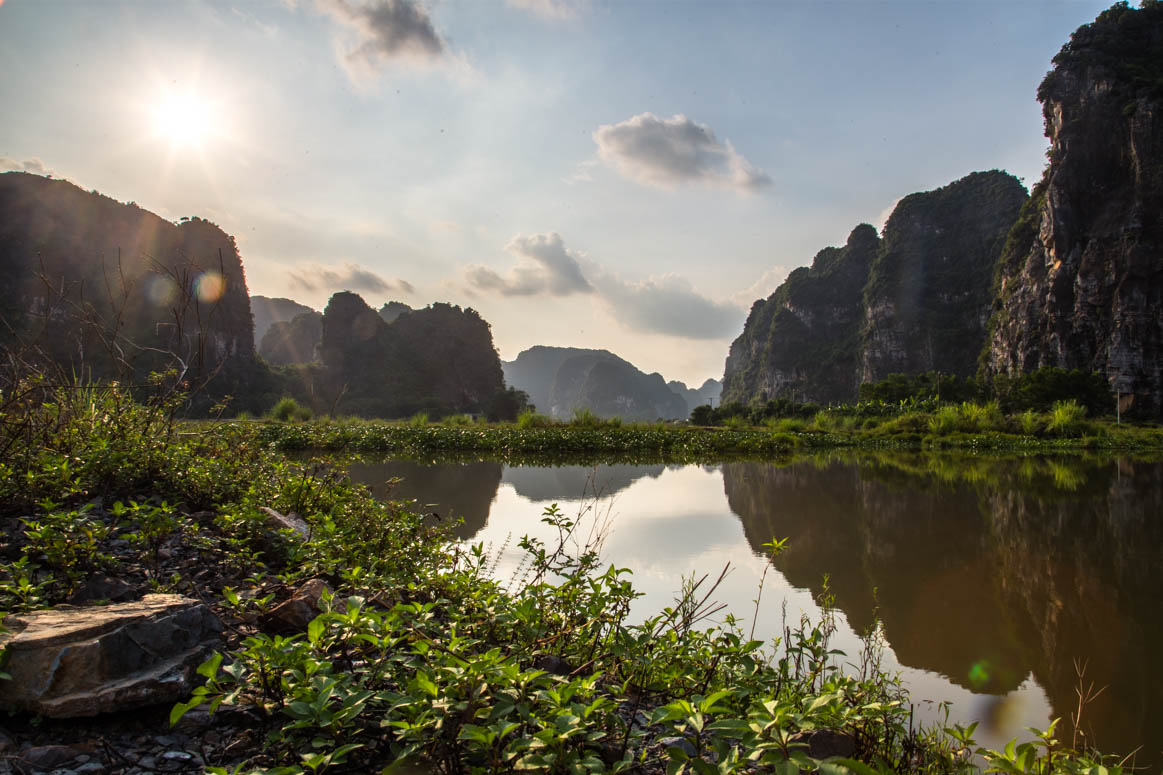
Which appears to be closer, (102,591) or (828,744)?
(828,744)

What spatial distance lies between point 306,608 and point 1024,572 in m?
5.61

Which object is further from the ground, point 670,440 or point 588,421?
point 588,421

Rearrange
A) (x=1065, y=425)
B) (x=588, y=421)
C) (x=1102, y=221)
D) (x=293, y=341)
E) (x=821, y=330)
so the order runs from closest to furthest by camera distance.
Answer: (x=588, y=421) < (x=1065, y=425) < (x=1102, y=221) < (x=293, y=341) < (x=821, y=330)

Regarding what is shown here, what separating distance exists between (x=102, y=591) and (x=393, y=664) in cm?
157

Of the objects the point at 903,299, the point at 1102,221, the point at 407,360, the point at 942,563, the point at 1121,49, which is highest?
the point at 1121,49

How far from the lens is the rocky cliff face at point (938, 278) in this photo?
77.0 metres

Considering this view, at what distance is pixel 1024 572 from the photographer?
Result: 15.7 feet

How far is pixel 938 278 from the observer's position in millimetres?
81812

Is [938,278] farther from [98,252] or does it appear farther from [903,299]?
[98,252]

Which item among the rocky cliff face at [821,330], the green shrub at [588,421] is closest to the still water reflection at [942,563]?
the green shrub at [588,421]

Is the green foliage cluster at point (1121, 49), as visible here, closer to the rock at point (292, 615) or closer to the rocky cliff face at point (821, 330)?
the rocky cliff face at point (821, 330)

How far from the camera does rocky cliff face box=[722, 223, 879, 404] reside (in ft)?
305

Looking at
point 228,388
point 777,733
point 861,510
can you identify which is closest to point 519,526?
point 861,510

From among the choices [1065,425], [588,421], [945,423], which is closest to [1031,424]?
[1065,425]
